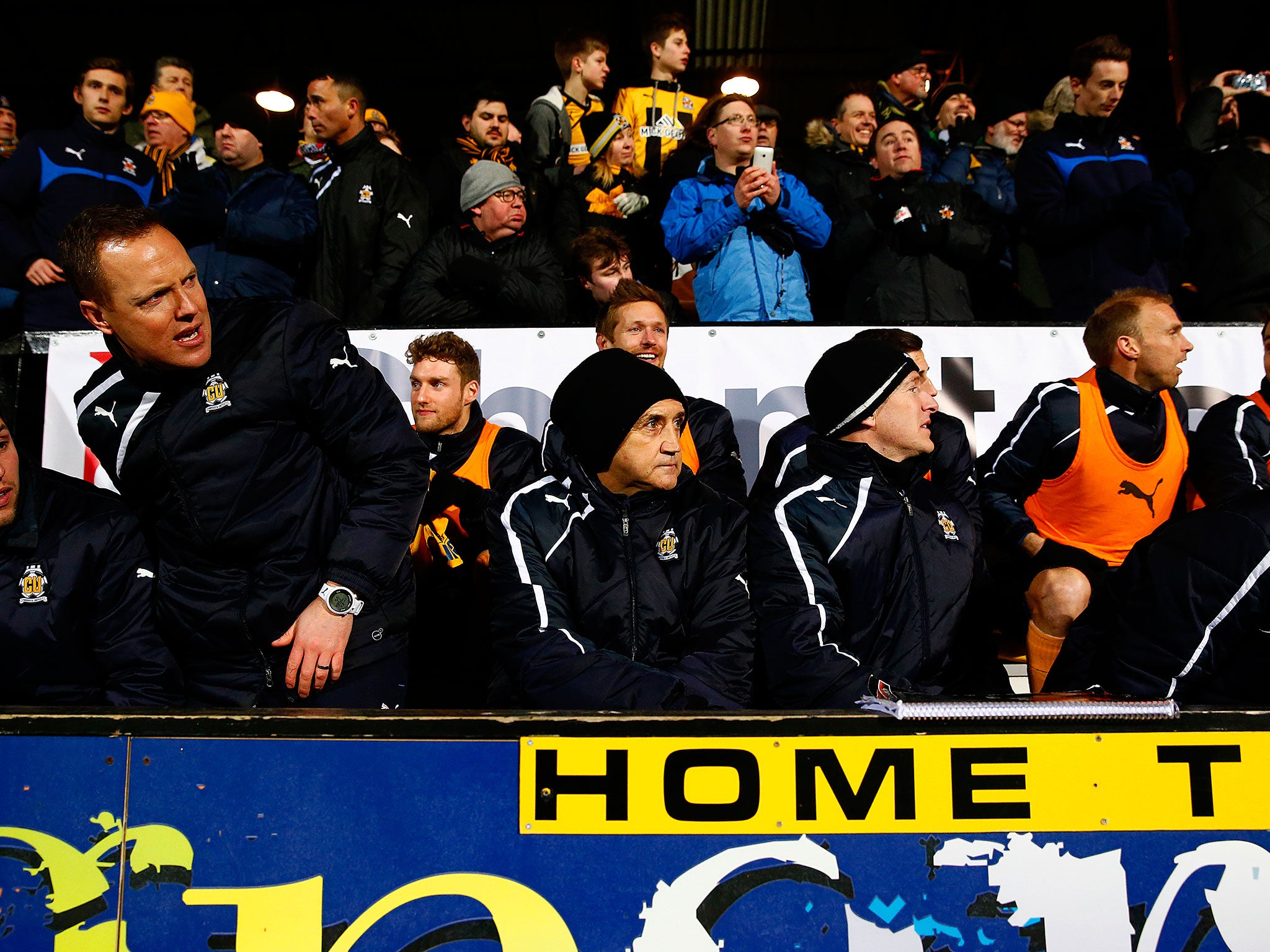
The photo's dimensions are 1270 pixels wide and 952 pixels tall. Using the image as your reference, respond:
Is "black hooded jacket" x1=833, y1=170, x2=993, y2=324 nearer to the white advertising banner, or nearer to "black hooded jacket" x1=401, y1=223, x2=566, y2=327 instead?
the white advertising banner

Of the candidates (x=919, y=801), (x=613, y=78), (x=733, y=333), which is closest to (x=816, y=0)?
Answer: (x=613, y=78)

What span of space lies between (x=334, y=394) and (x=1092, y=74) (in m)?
4.84

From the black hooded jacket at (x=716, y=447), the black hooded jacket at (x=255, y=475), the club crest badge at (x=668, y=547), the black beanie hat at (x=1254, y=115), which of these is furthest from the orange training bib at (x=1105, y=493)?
the black beanie hat at (x=1254, y=115)

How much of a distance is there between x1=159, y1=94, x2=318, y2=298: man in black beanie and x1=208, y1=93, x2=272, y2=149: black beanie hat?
15.8 inches

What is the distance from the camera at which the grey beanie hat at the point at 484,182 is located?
546cm

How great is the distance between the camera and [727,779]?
2.05m

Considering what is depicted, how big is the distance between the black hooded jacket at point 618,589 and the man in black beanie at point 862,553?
0.12 meters

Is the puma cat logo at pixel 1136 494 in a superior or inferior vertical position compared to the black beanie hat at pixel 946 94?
inferior

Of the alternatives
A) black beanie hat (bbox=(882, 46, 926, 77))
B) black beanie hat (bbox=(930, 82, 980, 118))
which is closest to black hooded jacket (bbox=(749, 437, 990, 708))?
black beanie hat (bbox=(882, 46, 926, 77))

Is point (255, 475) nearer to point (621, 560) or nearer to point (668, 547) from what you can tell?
point (621, 560)

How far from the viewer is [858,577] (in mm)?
3359

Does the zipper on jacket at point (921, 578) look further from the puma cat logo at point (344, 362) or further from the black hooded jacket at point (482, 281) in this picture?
the black hooded jacket at point (482, 281)

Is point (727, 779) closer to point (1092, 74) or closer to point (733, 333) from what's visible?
point (733, 333)

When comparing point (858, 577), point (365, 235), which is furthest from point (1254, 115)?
point (365, 235)
